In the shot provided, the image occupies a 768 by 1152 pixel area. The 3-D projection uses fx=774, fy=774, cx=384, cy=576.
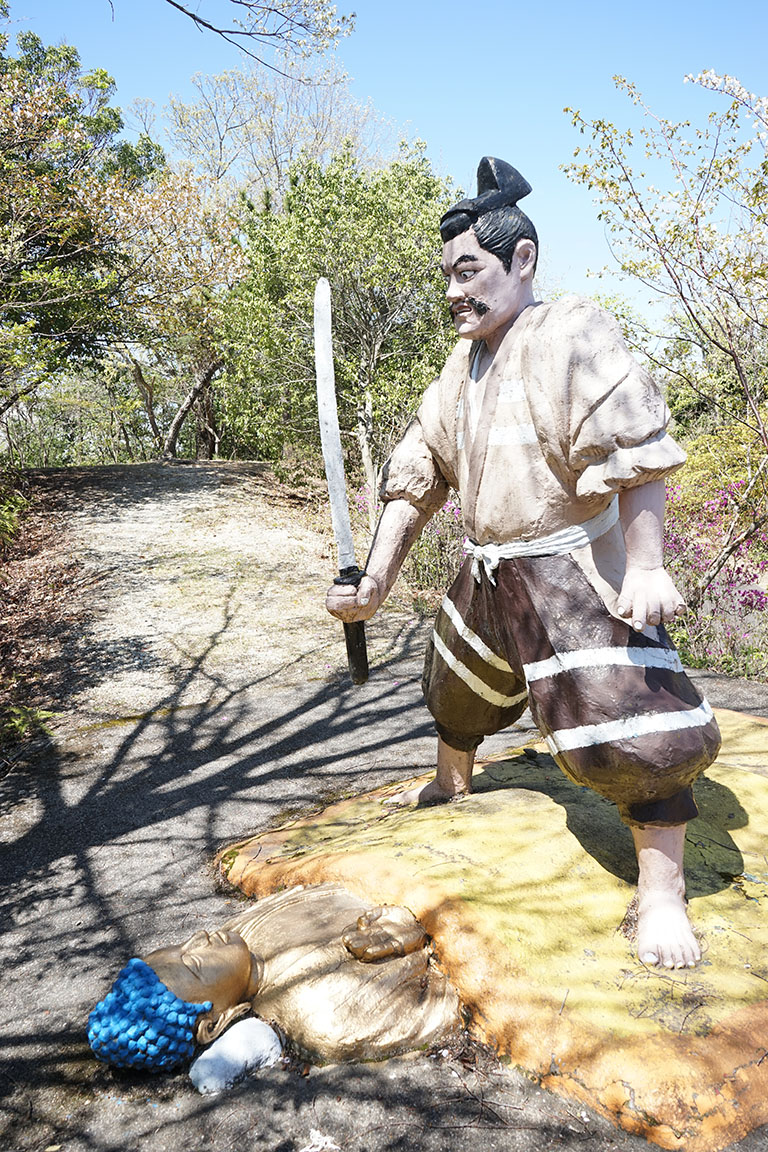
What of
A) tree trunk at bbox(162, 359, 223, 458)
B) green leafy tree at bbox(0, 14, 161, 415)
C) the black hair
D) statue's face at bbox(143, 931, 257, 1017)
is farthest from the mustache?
tree trunk at bbox(162, 359, 223, 458)

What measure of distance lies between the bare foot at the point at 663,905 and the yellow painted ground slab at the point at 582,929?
5 centimetres

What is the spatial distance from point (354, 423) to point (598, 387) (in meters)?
9.08

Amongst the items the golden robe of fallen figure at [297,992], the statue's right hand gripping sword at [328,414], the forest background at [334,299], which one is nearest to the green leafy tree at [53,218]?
the forest background at [334,299]

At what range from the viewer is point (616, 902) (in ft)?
7.66

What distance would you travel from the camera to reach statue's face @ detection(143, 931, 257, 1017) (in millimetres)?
2000

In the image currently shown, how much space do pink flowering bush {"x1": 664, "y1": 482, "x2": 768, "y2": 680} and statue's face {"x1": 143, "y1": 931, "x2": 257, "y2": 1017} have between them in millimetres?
4318

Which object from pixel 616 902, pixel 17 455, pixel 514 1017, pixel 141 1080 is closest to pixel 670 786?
A: pixel 616 902

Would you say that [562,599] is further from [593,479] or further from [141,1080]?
[141,1080]

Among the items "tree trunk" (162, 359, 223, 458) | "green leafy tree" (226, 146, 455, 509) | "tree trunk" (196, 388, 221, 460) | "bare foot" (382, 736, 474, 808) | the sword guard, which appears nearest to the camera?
the sword guard

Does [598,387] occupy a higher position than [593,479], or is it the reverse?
[598,387]

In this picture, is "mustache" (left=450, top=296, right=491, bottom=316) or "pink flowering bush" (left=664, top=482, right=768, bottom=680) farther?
"pink flowering bush" (left=664, top=482, right=768, bottom=680)

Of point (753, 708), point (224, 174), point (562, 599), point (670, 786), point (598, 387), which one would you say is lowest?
point (753, 708)

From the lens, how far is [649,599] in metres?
1.96

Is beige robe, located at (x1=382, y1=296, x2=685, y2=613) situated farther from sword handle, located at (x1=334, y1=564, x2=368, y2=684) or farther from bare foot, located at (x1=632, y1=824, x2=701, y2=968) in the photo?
bare foot, located at (x1=632, y1=824, x2=701, y2=968)
